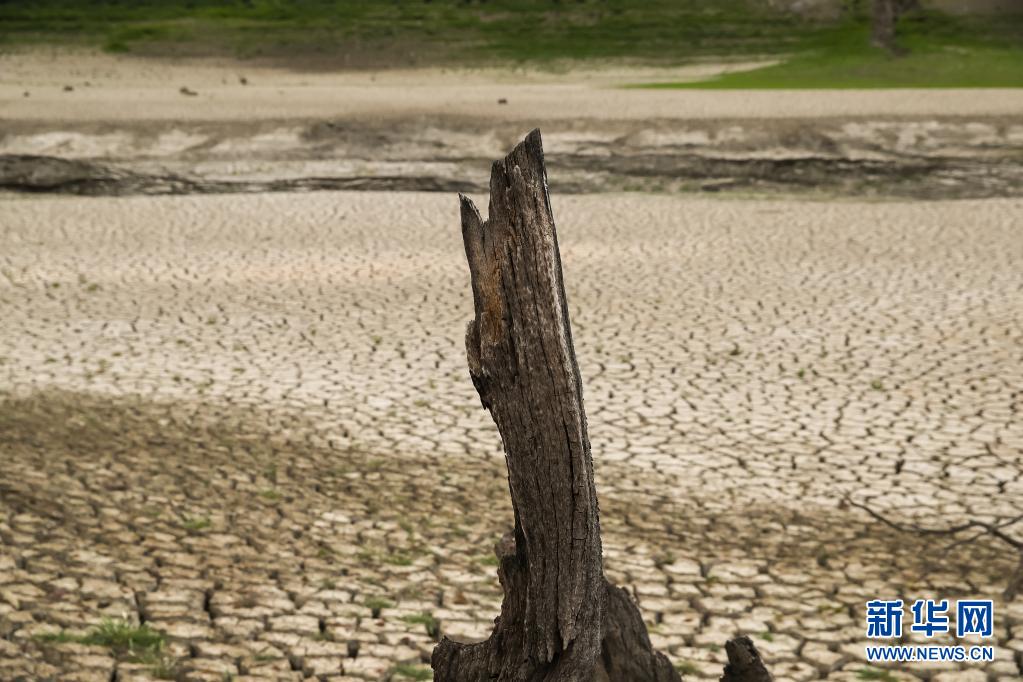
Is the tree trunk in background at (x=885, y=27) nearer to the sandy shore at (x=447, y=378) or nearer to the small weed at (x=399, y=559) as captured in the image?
the sandy shore at (x=447, y=378)

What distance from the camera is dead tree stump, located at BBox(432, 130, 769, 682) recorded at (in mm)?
1990

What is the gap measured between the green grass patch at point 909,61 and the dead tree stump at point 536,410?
1433 centimetres

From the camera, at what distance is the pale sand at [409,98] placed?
11938 millimetres

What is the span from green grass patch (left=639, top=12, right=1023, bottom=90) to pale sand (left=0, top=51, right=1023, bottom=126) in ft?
5.51

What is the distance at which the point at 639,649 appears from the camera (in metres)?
2.40

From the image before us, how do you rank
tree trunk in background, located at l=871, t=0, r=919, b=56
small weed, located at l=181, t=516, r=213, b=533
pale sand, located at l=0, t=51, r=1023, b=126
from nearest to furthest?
small weed, located at l=181, t=516, r=213, b=533 → pale sand, located at l=0, t=51, r=1023, b=126 → tree trunk in background, located at l=871, t=0, r=919, b=56

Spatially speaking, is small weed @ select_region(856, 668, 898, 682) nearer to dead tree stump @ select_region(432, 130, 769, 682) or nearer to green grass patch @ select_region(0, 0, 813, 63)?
dead tree stump @ select_region(432, 130, 769, 682)

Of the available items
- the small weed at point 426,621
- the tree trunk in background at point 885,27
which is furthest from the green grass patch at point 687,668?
the tree trunk in background at point 885,27

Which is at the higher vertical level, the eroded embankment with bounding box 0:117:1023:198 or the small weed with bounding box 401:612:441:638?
the eroded embankment with bounding box 0:117:1023:198

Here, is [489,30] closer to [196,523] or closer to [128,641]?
[196,523]

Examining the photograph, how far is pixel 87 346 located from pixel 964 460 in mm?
3950

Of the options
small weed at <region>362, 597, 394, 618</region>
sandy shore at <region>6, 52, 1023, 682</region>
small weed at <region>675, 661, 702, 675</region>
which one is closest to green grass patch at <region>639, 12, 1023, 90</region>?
sandy shore at <region>6, 52, 1023, 682</region>

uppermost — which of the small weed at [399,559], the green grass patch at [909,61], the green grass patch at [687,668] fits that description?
the green grass patch at [909,61]

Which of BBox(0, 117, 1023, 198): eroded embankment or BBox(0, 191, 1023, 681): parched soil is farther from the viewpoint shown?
BBox(0, 117, 1023, 198): eroded embankment
